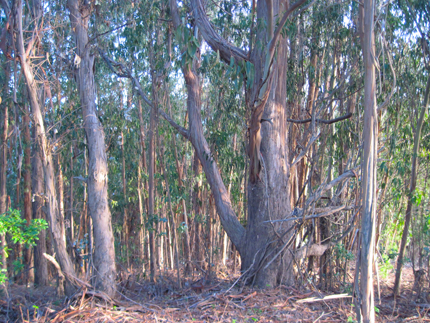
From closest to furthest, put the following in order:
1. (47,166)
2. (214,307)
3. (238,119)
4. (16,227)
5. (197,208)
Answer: (16,227) < (214,307) < (47,166) < (238,119) < (197,208)

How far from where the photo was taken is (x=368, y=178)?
3518 mm

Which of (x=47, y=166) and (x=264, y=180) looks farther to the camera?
(x=264, y=180)

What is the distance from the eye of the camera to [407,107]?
7.70 metres

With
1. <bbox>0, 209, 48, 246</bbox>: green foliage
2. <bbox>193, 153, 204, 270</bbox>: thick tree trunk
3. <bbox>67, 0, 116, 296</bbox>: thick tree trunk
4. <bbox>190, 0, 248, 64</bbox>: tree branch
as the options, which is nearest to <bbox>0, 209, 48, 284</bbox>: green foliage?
<bbox>0, 209, 48, 246</bbox>: green foliage

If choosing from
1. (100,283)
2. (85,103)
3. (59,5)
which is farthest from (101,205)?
(59,5)

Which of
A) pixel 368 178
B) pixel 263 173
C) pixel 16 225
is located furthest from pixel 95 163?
pixel 368 178

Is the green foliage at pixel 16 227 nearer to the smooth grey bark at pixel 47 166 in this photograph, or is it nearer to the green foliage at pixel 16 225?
the green foliage at pixel 16 225

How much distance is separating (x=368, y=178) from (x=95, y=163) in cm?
456

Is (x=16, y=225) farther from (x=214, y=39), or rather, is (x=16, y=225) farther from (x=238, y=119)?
(x=238, y=119)

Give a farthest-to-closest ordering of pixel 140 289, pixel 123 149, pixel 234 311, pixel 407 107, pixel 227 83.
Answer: pixel 123 149 < pixel 227 83 < pixel 407 107 < pixel 140 289 < pixel 234 311

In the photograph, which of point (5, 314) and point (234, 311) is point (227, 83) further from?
point (5, 314)

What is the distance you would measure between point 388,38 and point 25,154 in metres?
9.80

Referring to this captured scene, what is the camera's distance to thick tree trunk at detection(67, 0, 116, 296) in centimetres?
A: 613

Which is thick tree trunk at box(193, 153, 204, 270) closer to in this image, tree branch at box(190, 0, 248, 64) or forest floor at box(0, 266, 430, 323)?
forest floor at box(0, 266, 430, 323)
